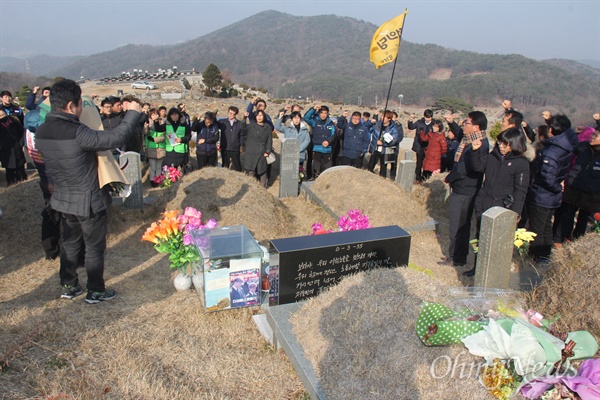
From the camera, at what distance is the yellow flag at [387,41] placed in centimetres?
1035

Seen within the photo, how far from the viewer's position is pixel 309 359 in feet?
11.8

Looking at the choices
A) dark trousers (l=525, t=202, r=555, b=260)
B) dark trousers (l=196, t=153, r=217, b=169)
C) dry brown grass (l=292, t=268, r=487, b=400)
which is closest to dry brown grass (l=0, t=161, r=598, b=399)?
dry brown grass (l=292, t=268, r=487, b=400)

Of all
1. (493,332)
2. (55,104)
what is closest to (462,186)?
(493,332)

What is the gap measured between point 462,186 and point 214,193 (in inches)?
152

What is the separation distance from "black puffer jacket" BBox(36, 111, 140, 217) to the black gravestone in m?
1.74

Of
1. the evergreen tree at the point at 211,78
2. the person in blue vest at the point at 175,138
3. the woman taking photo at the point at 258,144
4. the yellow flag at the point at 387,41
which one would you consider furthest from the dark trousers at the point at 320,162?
the evergreen tree at the point at 211,78

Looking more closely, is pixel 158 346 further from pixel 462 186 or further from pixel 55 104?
pixel 462 186

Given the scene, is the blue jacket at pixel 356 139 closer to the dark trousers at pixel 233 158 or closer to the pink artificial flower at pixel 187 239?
the dark trousers at pixel 233 158

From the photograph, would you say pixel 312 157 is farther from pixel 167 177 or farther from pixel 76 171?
pixel 76 171

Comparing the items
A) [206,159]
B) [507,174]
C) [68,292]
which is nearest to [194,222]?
[68,292]

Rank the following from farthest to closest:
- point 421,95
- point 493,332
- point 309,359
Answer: point 421,95, point 309,359, point 493,332

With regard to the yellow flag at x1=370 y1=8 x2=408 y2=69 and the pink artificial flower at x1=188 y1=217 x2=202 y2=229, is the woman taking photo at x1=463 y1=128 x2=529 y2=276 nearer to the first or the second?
the pink artificial flower at x1=188 y1=217 x2=202 y2=229

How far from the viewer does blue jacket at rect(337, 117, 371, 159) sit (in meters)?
9.82

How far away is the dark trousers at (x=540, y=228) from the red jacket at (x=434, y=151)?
3.81 meters
